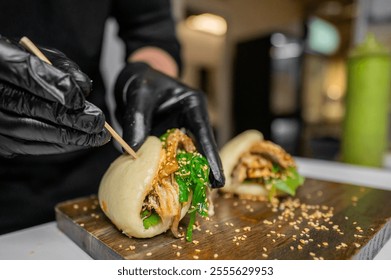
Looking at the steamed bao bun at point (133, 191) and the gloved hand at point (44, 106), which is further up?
the gloved hand at point (44, 106)

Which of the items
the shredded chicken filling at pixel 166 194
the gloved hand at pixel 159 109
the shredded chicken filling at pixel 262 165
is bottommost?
the shredded chicken filling at pixel 262 165

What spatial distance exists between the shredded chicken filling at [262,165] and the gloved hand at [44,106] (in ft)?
2.16

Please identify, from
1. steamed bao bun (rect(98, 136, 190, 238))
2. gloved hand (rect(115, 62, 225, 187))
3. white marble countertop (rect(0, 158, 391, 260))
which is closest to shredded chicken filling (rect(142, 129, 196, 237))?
steamed bao bun (rect(98, 136, 190, 238))

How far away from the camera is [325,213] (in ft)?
3.73

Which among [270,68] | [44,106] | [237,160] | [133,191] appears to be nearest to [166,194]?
[133,191]

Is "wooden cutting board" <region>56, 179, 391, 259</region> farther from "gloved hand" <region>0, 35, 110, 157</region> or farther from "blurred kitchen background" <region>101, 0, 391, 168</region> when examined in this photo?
"blurred kitchen background" <region>101, 0, 391, 168</region>

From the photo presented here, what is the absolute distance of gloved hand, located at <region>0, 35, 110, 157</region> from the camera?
2.52 feet

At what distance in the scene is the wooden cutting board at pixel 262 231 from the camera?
85cm

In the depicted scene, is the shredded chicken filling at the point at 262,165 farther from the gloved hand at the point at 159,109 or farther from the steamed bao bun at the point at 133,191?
the steamed bao bun at the point at 133,191

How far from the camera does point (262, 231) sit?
3.23ft

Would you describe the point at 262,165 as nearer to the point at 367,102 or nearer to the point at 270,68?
the point at 367,102

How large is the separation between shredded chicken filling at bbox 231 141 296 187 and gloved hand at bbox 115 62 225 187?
321 mm

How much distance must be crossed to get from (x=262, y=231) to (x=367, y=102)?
1.33 m

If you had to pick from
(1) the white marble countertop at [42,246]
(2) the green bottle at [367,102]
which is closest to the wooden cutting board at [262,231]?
(1) the white marble countertop at [42,246]
